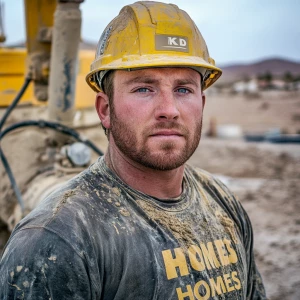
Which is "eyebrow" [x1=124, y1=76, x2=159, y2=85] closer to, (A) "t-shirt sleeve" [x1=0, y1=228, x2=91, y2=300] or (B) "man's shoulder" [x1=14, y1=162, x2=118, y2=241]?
(B) "man's shoulder" [x1=14, y1=162, x2=118, y2=241]

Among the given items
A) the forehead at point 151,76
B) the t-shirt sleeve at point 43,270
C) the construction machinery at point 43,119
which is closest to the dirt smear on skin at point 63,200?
the t-shirt sleeve at point 43,270

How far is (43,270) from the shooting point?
146 centimetres

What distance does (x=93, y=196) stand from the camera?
5.61 ft

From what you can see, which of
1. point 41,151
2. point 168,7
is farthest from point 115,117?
point 41,151

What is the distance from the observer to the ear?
6.19 ft

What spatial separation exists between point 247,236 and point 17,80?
2.78m

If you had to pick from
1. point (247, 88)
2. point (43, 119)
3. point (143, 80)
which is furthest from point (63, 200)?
point (247, 88)

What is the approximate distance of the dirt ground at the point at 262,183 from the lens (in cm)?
364

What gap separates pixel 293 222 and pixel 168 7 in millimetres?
4492

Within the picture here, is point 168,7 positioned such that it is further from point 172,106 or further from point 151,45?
point 172,106

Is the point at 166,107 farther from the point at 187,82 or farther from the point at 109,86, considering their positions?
the point at 109,86

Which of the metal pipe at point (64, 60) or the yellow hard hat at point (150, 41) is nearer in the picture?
the yellow hard hat at point (150, 41)

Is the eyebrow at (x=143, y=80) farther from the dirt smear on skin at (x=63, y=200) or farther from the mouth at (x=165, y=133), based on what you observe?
the dirt smear on skin at (x=63, y=200)

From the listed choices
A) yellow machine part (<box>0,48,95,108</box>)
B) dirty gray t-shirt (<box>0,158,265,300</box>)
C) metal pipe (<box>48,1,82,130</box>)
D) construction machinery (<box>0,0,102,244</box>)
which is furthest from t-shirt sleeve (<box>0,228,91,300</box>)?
yellow machine part (<box>0,48,95,108</box>)
